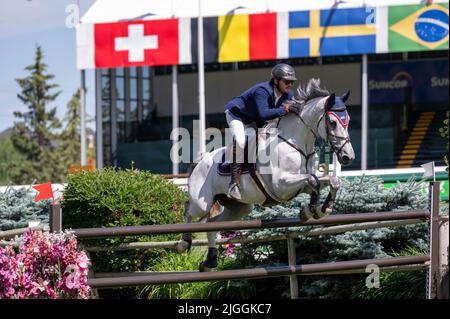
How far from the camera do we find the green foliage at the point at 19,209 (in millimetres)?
9055

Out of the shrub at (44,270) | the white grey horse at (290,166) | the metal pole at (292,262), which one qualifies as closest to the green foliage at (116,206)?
the white grey horse at (290,166)

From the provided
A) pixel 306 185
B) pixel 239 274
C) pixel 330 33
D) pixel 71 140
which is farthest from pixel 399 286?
pixel 71 140

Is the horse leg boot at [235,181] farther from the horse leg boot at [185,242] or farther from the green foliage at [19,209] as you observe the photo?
the green foliage at [19,209]

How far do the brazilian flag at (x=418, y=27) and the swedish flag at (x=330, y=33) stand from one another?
0.52 metres

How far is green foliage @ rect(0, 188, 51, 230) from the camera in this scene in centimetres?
905

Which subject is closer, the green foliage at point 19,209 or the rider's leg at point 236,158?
the rider's leg at point 236,158

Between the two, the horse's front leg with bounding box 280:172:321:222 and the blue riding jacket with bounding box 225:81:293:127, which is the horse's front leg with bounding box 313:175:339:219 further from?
the blue riding jacket with bounding box 225:81:293:127

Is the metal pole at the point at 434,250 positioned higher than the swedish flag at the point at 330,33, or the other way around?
the swedish flag at the point at 330,33

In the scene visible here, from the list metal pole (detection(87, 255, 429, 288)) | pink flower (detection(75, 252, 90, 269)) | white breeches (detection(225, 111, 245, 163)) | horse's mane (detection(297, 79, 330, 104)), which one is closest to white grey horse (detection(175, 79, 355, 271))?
horse's mane (detection(297, 79, 330, 104))

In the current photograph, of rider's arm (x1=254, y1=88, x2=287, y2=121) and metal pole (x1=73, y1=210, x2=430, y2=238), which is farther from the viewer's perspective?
rider's arm (x1=254, y1=88, x2=287, y2=121)

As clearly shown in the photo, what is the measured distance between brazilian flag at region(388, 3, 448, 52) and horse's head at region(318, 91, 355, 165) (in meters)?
14.3

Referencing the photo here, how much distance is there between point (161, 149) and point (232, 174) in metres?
16.4
